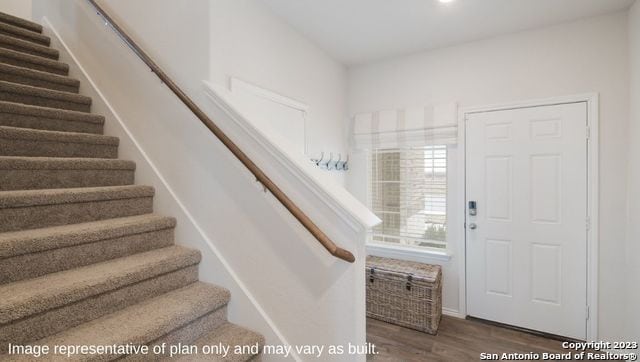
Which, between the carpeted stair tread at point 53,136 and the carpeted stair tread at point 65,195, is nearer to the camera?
the carpeted stair tread at point 65,195

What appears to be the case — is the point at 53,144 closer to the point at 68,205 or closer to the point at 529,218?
the point at 68,205

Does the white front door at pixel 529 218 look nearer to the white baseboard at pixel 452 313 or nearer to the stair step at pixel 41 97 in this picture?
the white baseboard at pixel 452 313

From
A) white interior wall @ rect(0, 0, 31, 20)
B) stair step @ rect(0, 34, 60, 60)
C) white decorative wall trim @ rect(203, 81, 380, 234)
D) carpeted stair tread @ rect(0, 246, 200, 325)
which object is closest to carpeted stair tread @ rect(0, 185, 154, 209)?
carpeted stair tread @ rect(0, 246, 200, 325)

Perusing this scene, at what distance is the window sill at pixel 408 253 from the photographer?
3.24 metres

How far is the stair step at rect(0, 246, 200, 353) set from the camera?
111 centimetres

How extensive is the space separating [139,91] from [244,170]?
110cm

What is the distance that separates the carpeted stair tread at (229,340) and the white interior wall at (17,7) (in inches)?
175

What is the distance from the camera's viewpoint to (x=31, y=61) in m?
2.30

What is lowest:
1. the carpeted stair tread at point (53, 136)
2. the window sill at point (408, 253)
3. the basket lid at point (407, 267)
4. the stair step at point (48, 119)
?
the basket lid at point (407, 267)

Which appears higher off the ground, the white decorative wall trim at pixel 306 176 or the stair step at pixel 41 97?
the stair step at pixel 41 97

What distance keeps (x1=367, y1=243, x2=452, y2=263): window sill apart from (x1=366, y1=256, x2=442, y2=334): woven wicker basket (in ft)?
0.45

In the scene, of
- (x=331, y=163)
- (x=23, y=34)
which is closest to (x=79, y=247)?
(x=23, y=34)

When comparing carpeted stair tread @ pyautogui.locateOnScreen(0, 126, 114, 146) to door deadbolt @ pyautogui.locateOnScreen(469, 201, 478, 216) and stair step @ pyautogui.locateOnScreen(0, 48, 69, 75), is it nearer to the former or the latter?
stair step @ pyautogui.locateOnScreen(0, 48, 69, 75)

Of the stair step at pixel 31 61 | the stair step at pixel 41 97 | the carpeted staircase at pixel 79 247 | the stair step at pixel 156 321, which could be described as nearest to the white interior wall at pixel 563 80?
the stair step at pixel 156 321
